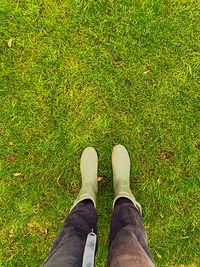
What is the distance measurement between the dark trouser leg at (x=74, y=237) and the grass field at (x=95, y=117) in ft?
1.93

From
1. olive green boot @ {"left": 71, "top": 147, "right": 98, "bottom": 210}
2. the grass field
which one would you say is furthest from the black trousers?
the grass field

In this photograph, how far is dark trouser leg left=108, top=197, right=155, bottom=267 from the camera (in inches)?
58.5

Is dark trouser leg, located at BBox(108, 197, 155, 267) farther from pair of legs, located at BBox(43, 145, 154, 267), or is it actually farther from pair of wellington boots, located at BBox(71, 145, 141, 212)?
pair of wellington boots, located at BBox(71, 145, 141, 212)

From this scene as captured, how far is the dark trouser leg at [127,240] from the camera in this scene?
1486mm

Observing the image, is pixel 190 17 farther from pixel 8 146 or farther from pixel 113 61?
pixel 8 146

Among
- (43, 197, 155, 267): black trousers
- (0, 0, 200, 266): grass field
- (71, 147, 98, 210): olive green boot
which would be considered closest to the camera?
(43, 197, 155, 267): black trousers

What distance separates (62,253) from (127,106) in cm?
187

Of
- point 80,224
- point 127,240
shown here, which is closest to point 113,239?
point 127,240

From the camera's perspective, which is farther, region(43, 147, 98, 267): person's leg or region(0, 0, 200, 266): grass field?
region(0, 0, 200, 266): grass field

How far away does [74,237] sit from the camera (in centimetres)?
173

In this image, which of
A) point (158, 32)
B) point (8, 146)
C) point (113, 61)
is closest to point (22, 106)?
point (8, 146)

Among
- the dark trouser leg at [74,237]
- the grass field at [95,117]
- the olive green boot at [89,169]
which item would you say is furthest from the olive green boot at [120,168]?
the dark trouser leg at [74,237]

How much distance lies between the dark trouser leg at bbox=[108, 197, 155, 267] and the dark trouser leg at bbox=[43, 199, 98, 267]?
0.86 ft

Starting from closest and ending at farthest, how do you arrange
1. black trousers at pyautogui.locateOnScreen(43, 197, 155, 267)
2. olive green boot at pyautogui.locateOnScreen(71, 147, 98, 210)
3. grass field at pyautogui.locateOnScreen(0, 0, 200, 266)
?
black trousers at pyautogui.locateOnScreen(43, 197, 155, 267) → olive green boot at pyautogui.locateOnScreen(71, 147, 98, 210) → grass field at pyautogui.locateOnScreen(0, 0, 200, 266)
